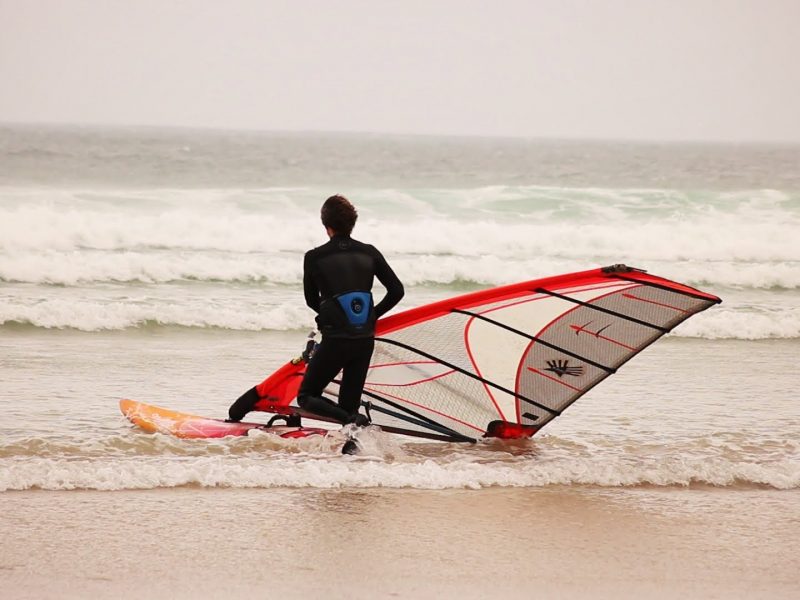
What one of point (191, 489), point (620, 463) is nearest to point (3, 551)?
point (191, 489)

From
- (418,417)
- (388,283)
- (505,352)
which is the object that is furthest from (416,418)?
(388,283)

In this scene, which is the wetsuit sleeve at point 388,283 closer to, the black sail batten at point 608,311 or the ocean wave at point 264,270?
the black sail batten at point 608,311

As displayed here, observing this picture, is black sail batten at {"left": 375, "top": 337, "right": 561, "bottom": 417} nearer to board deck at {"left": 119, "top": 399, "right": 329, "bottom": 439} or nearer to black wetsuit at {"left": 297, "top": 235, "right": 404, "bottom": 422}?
black wetsuit at {"left": 297, "top": 235, "right": 404, "bottom": 422}

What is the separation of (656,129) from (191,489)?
256 ft

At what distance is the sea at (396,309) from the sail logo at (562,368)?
1.43 feet

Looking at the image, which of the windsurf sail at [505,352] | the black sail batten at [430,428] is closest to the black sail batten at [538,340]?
the windsurf sail at [505,352]

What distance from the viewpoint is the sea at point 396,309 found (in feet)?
14.5

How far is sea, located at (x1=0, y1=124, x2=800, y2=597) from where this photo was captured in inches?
174

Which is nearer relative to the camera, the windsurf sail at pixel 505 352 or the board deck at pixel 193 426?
the windsurf sail at pixel 505 352

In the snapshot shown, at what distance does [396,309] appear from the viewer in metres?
10.9

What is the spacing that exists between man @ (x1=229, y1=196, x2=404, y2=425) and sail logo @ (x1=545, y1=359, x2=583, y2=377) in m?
0.97

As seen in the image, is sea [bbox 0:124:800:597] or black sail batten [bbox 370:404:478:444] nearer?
sea [bbox 0:124:800:597]

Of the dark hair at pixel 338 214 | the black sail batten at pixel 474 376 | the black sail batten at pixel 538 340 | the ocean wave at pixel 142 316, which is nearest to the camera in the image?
the dark hair at pixel 338 214

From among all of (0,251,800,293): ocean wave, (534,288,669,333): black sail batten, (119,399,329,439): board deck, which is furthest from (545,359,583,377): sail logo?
(0,251,800,293): ocean wave
